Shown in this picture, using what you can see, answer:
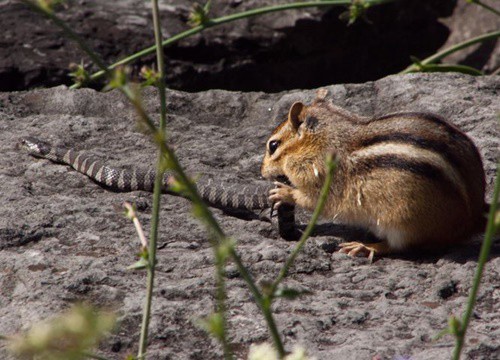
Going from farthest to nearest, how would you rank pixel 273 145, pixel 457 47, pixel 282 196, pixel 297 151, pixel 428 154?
pixel 457 47, pixel 273 145, pixel 297 151, pixel 282 196, pixel 428 154

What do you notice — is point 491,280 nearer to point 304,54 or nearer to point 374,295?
point 374,295

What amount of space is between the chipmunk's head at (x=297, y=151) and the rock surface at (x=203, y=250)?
1.14 ft

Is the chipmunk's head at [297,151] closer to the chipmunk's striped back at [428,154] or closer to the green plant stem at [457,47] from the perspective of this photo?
the chipmunk's striped back at [428,154]

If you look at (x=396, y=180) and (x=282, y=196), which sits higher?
(x=396, y=180)

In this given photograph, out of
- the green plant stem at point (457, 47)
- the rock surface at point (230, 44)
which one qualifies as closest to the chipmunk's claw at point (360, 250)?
the green plant stem at point (457, 47)

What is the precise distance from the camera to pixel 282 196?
583 cm

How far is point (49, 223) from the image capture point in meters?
5.62

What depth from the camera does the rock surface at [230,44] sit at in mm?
9047

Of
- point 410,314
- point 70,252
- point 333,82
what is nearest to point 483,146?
point 410,314

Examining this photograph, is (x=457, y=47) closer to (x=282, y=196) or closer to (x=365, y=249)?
(x=282, y=196)

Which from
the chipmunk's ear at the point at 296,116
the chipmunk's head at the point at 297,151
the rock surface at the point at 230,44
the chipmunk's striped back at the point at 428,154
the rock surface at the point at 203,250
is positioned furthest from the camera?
the rock surface at the point at 230,44

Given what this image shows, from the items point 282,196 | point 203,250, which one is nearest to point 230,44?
point 282,196

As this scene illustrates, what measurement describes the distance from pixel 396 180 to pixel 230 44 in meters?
4.44

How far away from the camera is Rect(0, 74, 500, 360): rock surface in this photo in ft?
14.3
